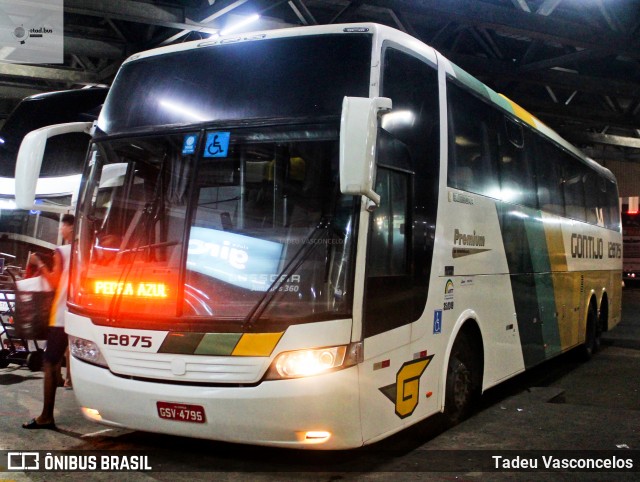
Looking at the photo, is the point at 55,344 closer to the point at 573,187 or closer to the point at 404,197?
the point at 404,197

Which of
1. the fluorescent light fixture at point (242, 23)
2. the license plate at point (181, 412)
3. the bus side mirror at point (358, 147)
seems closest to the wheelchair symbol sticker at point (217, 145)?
the bus side mirror at point (358, 147)

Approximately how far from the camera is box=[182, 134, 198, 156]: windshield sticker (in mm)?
5266

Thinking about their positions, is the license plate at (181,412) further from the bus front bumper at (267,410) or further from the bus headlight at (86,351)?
the bus headlight at (86,351)

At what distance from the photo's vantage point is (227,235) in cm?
503

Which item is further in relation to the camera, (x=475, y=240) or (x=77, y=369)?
(x=475, y=240)

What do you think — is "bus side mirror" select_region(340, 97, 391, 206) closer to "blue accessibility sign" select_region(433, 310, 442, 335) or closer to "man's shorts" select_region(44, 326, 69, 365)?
"blue accessibility sign" select_region(433, 310, 442, 335)

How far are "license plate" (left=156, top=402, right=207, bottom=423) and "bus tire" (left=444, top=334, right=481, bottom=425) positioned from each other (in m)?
2.47

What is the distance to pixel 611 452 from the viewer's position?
600cm

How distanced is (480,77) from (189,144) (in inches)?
422

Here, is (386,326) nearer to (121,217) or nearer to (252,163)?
(252,163)

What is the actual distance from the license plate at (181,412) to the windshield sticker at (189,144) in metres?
1.83

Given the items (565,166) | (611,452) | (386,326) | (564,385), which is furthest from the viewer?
(565,166)

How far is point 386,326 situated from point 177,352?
1.53 meters

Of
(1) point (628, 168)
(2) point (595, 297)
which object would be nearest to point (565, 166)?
(2) point (595, 297)
